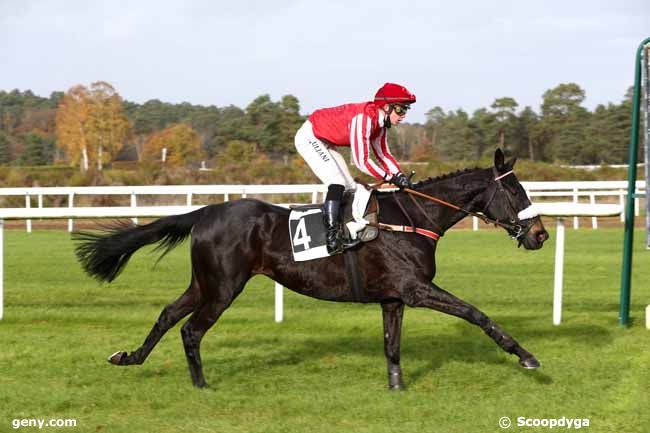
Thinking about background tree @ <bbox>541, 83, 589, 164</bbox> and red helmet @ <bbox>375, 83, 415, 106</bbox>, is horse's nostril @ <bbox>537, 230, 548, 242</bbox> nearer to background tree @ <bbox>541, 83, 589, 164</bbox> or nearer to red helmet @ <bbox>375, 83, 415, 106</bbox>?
red helmet @ <bbox>375, 83, 415, 106</bbox>

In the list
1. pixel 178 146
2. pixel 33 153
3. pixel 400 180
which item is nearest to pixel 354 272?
pixel 400 180

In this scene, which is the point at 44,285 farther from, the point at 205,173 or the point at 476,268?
the point at 205,173

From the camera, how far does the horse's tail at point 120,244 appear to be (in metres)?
6.09

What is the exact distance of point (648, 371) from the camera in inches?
222

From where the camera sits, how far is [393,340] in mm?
5621

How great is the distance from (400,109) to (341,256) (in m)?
0.98

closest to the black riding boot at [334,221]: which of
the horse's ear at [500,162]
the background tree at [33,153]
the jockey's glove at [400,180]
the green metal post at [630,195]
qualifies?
the jockey's glove at [400,180]

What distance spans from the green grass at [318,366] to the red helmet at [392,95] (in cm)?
176

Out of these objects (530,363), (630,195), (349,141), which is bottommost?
(530,363)

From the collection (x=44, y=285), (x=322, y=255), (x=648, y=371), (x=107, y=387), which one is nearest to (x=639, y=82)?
(x=648, y=371)

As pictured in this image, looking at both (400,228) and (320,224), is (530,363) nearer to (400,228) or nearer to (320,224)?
(400,228)

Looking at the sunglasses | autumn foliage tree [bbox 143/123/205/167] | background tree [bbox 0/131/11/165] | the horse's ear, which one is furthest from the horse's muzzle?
autumn foliage tree [bbox 143/123/205/167]

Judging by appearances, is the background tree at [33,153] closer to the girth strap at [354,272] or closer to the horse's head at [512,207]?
the girth strap at [354,272]

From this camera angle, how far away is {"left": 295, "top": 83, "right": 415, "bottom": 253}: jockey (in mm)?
5367
